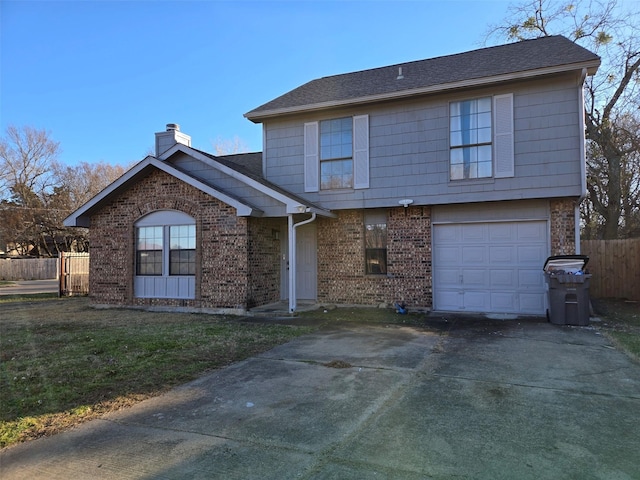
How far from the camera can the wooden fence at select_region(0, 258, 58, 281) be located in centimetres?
3078

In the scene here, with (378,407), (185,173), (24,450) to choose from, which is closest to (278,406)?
(378,407)

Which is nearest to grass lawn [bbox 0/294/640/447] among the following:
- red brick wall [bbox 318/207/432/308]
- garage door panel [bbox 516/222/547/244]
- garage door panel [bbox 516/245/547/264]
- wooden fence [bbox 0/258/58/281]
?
red brick wall [bbox 318/207/432/308]

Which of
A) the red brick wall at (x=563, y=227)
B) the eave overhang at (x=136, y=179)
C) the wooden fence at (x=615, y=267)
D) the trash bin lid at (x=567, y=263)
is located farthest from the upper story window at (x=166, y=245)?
the wooden fence at (x=615, y=267)

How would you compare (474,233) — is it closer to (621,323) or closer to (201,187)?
(621,323)

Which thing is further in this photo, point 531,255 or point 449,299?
point 449,299

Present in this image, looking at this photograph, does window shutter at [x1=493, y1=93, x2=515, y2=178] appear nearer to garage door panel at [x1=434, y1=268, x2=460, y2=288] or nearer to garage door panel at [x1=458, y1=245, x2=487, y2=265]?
garage door panel at [x1=458, y1=245, x2=487, y2=265]

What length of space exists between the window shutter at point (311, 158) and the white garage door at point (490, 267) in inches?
140

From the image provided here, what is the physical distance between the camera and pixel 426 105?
10555 mm

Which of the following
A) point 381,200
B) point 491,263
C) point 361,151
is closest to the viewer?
point 491,263

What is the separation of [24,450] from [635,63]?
21998mm

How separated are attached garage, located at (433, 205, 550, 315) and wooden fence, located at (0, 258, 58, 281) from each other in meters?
32.1

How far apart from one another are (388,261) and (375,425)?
300 inches

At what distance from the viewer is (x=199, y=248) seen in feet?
35.9

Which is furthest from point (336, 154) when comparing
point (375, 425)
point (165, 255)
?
point (375, 425)
